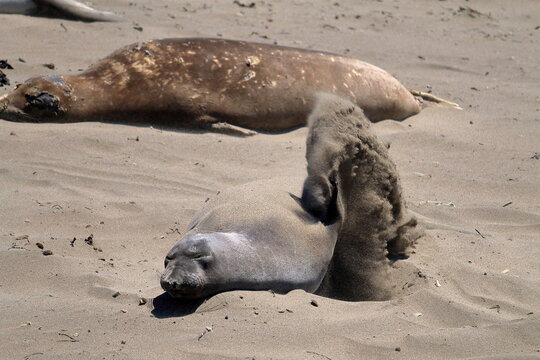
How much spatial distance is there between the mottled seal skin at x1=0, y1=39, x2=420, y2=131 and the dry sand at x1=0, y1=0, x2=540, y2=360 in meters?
0.15

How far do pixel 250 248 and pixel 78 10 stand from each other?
20.0 feet

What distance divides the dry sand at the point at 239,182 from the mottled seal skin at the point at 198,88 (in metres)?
0.15

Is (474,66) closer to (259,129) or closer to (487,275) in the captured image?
(259,129)

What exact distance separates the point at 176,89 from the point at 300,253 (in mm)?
3190

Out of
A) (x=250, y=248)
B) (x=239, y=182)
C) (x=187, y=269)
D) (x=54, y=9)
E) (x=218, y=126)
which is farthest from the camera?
(x=54, y=9)

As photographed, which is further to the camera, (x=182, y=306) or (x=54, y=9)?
(x=54, y=9)

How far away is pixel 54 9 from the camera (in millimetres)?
9062

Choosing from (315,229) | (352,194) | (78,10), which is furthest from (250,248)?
(78,10)

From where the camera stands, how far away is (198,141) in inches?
250

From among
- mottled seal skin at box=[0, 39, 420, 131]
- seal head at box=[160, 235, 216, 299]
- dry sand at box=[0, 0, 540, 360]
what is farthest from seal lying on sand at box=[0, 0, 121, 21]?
seal head at box=[160, 235, 216, 299]

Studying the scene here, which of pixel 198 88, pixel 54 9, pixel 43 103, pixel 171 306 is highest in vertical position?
pixel 171 306

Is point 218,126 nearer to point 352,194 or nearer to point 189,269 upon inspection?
point 352,194

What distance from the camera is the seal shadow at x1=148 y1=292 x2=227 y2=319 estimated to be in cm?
336

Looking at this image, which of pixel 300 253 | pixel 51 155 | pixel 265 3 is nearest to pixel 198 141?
→ pixel 51 155
